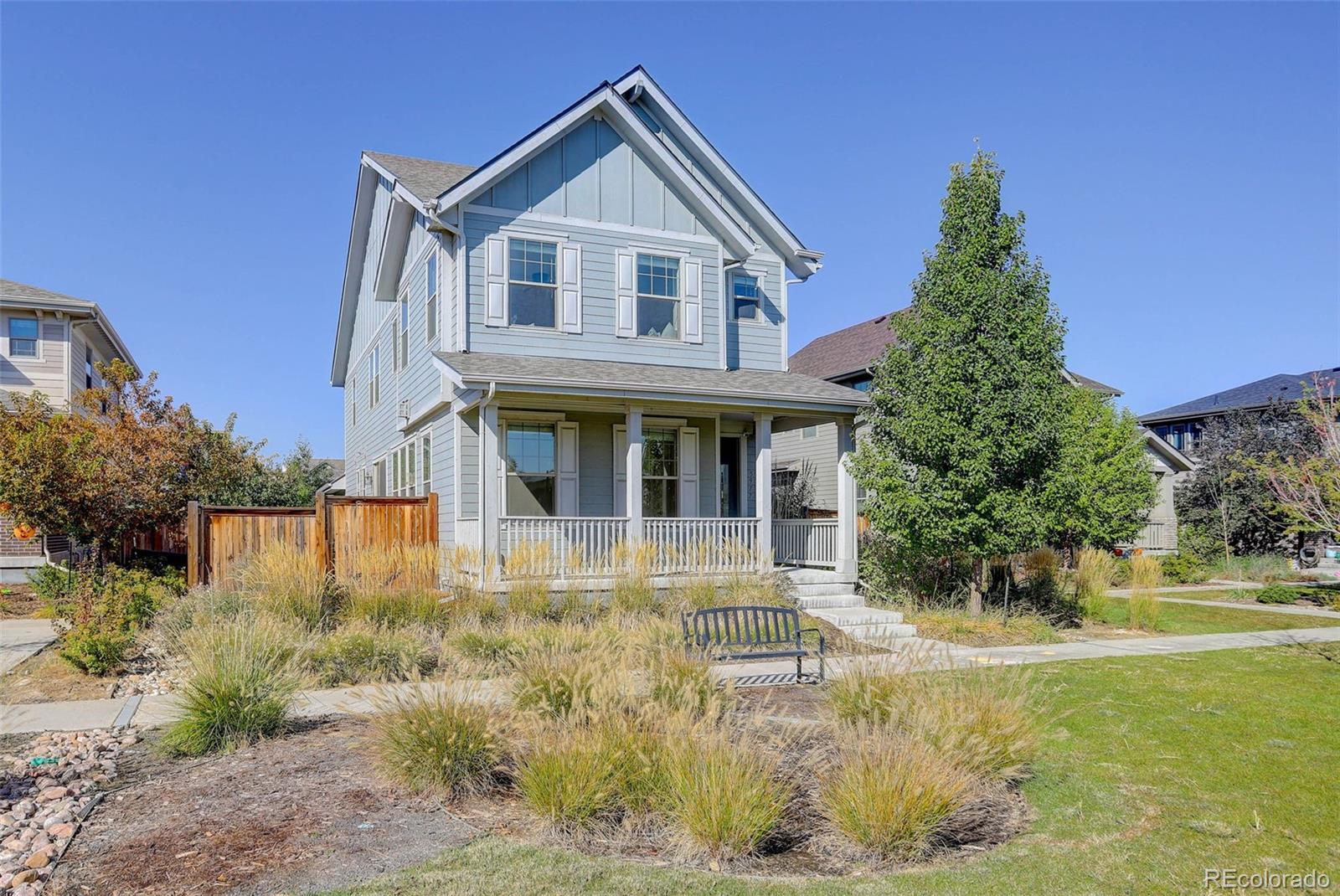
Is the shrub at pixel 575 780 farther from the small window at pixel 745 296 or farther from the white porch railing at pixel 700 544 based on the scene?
the small window at pixel 745 296

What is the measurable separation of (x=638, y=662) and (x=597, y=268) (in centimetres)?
940

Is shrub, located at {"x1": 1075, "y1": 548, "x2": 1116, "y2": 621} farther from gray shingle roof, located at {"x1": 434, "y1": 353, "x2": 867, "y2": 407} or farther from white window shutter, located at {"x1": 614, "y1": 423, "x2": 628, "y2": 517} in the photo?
white window shutter, located at {"x1": 614, "y1": 423, "x2": 628, "y2": 517}

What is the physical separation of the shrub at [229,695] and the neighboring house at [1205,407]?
36875 millimetres

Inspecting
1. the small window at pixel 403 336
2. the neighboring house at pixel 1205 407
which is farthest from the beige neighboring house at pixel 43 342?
the neighboring house at pixel 1205 407

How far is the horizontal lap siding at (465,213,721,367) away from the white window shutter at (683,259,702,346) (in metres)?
0.18

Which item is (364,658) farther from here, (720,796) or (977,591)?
(977,591)

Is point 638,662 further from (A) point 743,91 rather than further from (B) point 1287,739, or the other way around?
(A) point 743,91

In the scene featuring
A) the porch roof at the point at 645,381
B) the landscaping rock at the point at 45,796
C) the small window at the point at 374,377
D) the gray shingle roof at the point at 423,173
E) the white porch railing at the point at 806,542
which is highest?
the gray shingle roof at the point at 423,173

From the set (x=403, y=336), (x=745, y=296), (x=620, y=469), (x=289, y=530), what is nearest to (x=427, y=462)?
(x=289, y=530)

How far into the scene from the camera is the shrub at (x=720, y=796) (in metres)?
4.61

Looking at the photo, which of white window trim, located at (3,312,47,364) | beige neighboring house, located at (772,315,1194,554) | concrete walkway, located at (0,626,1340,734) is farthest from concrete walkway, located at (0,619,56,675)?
beige neighboring house, located at (772,315,1194,554)

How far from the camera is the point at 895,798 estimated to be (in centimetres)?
470

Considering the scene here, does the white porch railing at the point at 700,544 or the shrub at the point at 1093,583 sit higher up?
the white porch railing at the point at 700,544

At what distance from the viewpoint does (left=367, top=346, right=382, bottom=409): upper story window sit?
2161 centimetres
